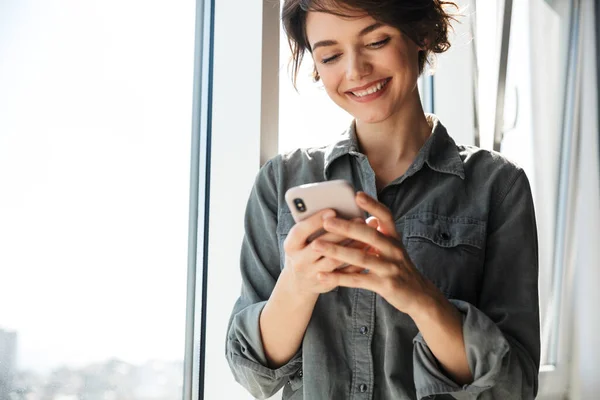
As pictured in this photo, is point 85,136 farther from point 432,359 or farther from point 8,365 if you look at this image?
point 432,359

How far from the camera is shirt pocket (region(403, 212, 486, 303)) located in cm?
113

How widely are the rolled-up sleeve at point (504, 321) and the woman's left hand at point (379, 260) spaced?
0.38 feet

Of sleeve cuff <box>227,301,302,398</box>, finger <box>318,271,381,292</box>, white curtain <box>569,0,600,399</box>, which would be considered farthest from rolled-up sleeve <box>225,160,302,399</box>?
white curtain <box>569,0,600,399</box>

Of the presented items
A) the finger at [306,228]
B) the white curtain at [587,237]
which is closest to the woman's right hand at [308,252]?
the finger at [306,228]

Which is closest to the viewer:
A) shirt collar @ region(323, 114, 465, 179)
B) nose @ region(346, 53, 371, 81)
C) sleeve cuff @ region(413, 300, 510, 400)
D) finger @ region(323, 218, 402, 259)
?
finger @ region(323, 218, 402, 259)

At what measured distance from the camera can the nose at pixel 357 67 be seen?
111 centimetres

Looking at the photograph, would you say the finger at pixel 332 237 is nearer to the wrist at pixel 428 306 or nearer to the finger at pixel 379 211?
the finger at pixel 379 211

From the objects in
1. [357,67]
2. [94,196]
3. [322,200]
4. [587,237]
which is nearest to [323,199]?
[322,200]

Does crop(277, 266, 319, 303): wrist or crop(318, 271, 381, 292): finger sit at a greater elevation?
crop(318, 271, 381, 292): finger

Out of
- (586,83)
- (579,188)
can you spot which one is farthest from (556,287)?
(586,83)

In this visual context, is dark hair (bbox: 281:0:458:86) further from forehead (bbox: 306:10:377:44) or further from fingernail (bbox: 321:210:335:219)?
fingernail (bbox: 321:210:335:219)

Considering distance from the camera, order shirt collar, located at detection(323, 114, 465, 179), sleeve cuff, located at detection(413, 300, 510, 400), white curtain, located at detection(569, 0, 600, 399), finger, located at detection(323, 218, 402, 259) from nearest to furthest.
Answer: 1. finger, located at detection(323, 218, 402, 259)
2. sleeve cuff, located at detection(413, 300, 510, 400)
3. shirt collar, located at detection(323, 114, 465, 179)
4. white curtain, located at detection(569, 0, 600, 399)

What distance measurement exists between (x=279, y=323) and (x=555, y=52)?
253 centimetres

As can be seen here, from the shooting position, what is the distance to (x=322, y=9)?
44.8 inches
